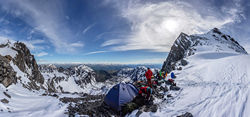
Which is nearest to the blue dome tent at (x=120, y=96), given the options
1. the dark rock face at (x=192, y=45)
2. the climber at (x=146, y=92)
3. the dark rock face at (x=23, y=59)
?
the climber at (x=146, y=92)

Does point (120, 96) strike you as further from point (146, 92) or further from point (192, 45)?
point (192, 45)

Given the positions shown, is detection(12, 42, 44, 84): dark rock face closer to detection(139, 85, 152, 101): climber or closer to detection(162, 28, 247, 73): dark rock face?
detection(139, 85, 152, 101): climber

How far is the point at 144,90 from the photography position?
10.0 metres

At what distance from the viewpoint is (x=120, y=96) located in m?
10.7

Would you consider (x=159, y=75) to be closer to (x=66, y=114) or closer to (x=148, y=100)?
(x=148, y=100)

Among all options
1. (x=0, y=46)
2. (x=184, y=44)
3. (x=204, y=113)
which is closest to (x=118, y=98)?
(x=204, y=113)

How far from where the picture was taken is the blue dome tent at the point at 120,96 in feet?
34.3

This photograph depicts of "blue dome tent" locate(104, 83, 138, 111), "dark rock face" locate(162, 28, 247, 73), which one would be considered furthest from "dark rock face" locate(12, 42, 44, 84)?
"dark rock face" locate(162, 28, 247, 73)

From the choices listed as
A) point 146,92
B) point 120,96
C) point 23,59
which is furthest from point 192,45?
point 23,59

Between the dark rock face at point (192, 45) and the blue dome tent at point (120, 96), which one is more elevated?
the dark rock face at point (192, 45)

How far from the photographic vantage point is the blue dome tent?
10442 mm

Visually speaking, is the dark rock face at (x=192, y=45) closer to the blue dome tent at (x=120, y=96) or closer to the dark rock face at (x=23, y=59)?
the blue dome tent at (x=120, y=96)

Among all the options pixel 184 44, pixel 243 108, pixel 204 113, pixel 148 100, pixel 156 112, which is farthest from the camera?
pixel 184 44

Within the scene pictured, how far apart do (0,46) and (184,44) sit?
77.3 metres
